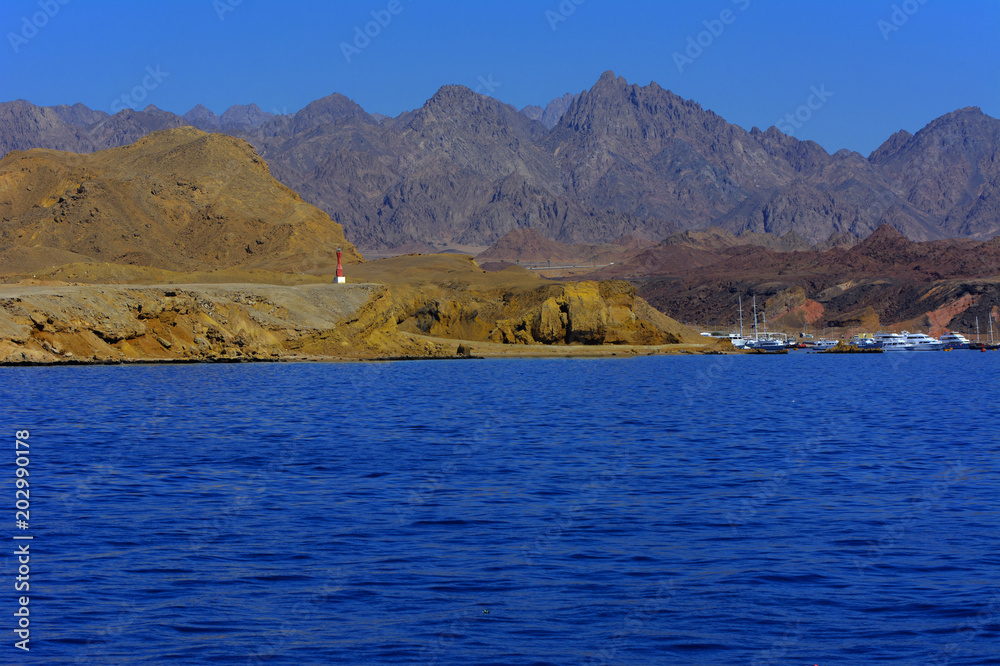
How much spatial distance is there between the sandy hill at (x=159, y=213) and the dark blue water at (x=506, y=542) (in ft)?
394

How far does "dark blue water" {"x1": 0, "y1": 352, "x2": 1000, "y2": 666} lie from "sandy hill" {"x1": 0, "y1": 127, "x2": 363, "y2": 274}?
12003cm

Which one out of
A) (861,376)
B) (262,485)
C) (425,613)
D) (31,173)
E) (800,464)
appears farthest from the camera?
(31,173)

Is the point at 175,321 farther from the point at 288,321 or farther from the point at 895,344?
the point at 895,344

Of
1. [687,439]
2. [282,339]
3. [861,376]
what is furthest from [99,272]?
[687,439]

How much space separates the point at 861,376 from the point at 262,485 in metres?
81.3

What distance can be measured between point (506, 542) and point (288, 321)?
83.3 m

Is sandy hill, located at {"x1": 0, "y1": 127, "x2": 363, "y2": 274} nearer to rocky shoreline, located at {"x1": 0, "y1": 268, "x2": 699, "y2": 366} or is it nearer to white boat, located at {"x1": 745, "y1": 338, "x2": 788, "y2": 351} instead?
rocky shoreline, located at {"x1": 0, "y1": 268, "x2": 699, "y2": 366}

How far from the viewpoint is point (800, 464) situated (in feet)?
103

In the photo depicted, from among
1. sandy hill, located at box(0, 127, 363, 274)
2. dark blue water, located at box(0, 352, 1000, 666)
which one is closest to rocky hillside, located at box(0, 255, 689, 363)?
sandy hill, located at box(0, 127, 363, 274)

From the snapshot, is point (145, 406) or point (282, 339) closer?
point (145, 406)

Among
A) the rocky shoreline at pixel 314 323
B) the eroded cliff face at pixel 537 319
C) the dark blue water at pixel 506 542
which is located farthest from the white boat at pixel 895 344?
the dark blue water at pixel 506 542

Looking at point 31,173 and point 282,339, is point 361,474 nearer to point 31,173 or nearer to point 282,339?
point 282,339

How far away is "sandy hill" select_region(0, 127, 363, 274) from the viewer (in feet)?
519

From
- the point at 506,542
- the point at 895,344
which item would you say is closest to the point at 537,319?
the point at 895,344
